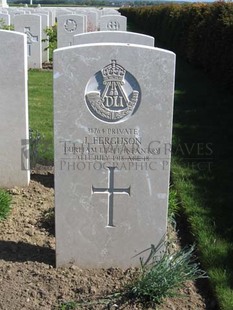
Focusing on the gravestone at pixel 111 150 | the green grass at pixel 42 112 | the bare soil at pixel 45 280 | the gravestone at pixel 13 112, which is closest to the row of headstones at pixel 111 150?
the gravestone at pixel 111 150

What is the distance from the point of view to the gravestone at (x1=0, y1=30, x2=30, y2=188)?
4609 mm

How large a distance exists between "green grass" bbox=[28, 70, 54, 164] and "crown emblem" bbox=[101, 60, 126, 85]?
232 centimetres

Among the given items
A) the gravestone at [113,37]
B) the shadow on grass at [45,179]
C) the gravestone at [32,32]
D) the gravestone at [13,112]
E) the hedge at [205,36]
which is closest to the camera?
the gravestone at [13,112]

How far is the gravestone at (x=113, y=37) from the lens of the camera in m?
4.82

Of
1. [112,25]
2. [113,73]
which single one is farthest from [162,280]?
[112,25]

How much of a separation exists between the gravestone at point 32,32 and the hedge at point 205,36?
12.9 feet

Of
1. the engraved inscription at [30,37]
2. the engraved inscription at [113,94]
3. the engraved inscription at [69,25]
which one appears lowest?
the engraved inscription at [113,94]

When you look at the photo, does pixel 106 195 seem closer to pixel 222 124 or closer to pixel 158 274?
pixel 158 274

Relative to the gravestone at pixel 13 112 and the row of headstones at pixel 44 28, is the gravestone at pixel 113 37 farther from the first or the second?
the row of headstones at pixel 44 28

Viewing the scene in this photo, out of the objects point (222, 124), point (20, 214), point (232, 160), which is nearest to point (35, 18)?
point (222, 124)

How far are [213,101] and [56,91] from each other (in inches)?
258

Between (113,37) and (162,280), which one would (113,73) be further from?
(113,37)

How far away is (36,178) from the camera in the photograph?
5344mm

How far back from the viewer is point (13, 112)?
4.79 metres
